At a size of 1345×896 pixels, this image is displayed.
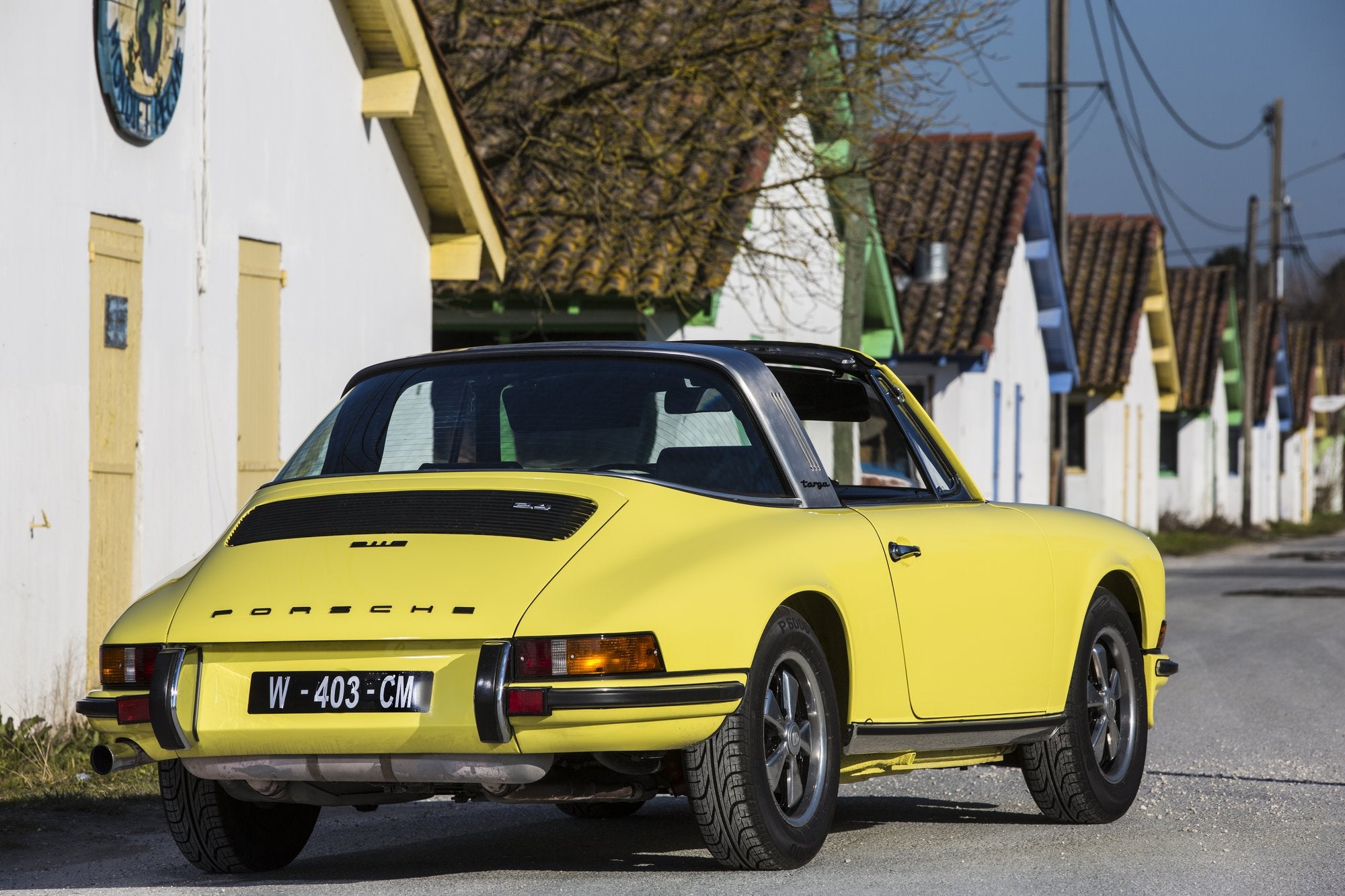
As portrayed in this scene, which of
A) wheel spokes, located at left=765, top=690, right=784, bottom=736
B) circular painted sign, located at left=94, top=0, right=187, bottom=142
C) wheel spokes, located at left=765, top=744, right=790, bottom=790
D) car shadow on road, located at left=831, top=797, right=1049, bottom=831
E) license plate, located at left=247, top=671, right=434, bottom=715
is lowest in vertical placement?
car shadow on road, located at left=831, top=797, right=1049, bottom=831

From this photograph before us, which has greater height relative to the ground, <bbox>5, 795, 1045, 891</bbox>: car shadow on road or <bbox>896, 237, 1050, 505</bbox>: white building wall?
<bbox>896, 237, 1050, 505</bbox>: white building wall

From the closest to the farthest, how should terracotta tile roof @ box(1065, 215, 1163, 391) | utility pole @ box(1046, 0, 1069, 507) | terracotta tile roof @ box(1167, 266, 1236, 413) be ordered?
1. utility pole @ box(1046, 0, 1069, 507)
2. terracotta tile roof @ box(1065, 215, 1163, 391)
3. terracotta tile roof @ box(1167, 266, 1236, 413)

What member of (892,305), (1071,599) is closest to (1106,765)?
(1071,599)

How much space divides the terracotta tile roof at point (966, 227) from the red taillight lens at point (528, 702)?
20.3 meters

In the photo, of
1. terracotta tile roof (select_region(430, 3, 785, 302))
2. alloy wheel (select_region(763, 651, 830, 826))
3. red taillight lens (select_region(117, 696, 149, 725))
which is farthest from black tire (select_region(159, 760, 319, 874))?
terracotta tile roof (select_region(430, 3, 785, 302))

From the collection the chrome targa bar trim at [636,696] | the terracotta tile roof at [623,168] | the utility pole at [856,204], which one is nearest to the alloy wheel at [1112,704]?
the chrome targa bar trim at [636,696]

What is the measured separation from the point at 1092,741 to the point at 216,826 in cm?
319

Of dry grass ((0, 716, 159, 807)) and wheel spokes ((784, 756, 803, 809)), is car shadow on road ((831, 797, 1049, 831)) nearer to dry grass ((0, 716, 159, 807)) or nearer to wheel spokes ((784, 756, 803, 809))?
wheel spokes ((784, 756, 803, 809))

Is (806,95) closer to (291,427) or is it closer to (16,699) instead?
(291,427)

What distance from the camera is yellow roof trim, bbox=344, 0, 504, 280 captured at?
14328mm

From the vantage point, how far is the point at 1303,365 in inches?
2638

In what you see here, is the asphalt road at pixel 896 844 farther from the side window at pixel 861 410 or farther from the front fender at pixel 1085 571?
the side window at pixel 861 410

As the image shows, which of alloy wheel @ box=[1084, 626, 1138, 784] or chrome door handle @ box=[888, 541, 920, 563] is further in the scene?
alloy wheel @ box=[1084, 626, 1138, 784]

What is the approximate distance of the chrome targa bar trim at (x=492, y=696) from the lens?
5.23 meters
